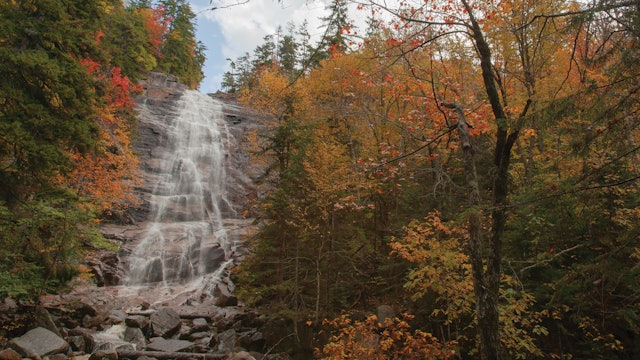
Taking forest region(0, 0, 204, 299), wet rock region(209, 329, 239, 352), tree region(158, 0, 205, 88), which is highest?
tree region(158, 0, 205, 88)

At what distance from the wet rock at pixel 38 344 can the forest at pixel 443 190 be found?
1.18m

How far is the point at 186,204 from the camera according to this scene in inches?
985

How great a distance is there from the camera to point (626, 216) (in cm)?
711

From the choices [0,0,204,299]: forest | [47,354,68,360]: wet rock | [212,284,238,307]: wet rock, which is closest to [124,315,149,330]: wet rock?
[0,0,204,299]: forest

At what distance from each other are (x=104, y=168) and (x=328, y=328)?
40.9 feet

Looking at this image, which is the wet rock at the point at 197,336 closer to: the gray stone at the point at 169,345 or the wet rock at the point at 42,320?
the gray stone at the point at 169,345

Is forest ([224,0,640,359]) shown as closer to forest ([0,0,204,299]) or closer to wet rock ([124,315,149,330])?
wet rock ([124,315,149,330])

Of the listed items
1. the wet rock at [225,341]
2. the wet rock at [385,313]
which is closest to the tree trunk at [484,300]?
the wet rock at [385,313]

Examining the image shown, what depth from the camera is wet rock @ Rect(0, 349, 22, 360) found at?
7262mm

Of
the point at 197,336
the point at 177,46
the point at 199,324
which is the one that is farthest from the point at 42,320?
the point at 177,46

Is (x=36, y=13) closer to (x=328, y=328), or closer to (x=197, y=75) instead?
(x=328, y=328)

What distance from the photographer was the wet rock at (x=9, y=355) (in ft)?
23.8

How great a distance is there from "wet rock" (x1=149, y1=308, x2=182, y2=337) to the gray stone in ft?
1.98

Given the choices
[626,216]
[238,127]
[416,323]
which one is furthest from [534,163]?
[238,127]
